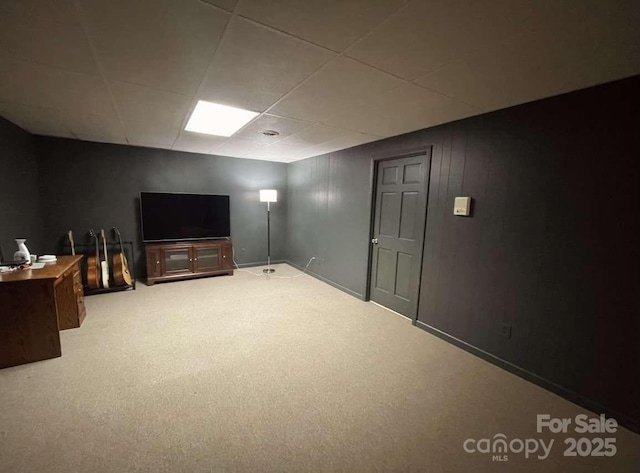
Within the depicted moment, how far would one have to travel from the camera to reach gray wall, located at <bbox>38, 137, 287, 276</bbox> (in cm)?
379

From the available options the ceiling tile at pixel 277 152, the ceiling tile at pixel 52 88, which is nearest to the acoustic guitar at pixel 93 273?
the ceiling tile at pixel 52 88

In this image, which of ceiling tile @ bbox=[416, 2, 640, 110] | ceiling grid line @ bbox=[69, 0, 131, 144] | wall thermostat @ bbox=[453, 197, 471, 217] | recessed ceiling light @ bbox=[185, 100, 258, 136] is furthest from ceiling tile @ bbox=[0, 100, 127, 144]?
wall thermostat @ bbox=[453, 197, 471, 217]

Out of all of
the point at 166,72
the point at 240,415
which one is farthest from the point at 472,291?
the point at 166,72

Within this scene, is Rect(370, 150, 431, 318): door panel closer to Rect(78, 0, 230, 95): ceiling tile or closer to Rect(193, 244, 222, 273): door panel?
Rect(78, 0, 230, 95): ceiling tile

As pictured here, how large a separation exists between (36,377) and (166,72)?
8.40 feet

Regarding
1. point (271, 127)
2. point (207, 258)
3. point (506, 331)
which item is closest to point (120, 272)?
point (207, 258)

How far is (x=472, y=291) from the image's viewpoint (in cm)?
251

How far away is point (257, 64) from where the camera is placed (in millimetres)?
1631

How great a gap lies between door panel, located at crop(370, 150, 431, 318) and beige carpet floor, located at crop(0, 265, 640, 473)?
520mm

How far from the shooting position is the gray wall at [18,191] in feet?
9.04

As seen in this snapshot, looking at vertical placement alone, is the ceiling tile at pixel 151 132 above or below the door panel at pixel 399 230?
above

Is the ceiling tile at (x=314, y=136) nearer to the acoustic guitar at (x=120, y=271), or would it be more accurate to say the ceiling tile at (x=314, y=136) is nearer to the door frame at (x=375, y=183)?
the door frame at (x=375, y=183)

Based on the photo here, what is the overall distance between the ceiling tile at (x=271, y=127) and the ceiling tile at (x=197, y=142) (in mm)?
459

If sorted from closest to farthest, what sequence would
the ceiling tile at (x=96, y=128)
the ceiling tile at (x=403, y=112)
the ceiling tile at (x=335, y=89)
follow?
1. the ceiling tile at (x=335, y=89)
2. the ceiling tile at (x=403, y=112)
3. the ceiling tile at (x=96, y=128)
